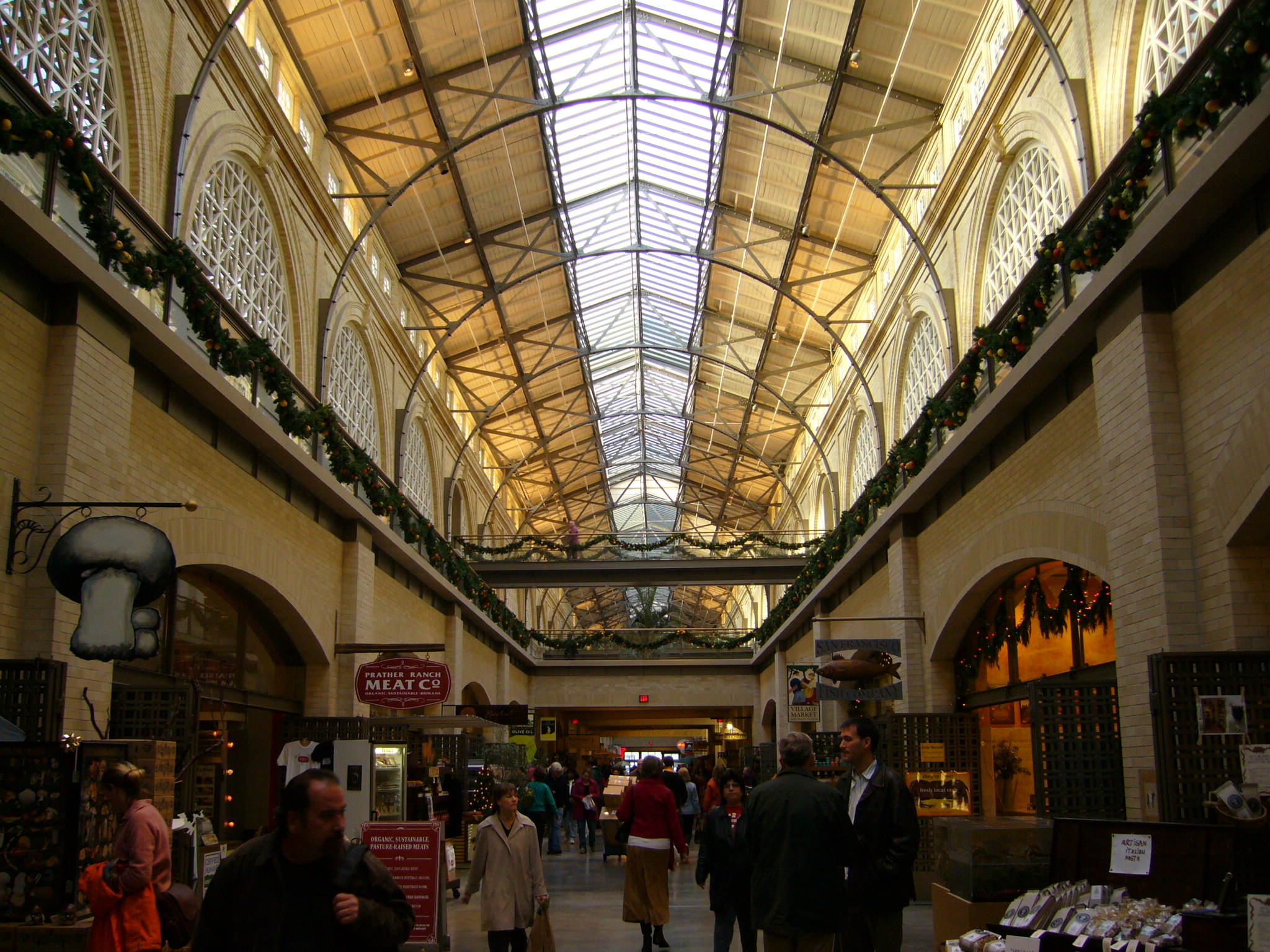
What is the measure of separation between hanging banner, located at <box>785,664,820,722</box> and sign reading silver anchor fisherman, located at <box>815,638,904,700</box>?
3.30m

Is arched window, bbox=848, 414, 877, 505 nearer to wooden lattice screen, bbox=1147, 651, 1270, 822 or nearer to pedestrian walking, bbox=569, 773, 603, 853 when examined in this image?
→ pedestrian walking, bbox=569, 773, 603, 853

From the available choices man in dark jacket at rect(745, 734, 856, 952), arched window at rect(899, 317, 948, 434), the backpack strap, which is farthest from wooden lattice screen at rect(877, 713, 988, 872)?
the backpack strap

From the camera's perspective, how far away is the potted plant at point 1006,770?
15820mm

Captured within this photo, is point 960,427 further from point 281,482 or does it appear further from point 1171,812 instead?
point 281,482

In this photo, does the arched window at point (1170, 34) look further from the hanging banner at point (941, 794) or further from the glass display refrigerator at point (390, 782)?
the glass display refrigerator at point (390, 782)

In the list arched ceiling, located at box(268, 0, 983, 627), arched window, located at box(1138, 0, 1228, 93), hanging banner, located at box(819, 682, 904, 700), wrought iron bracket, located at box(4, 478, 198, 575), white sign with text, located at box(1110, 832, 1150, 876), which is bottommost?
white sign with text, located at box(1110, 832, 1150, 876)

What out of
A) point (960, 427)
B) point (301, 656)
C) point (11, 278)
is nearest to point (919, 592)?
point (960, 427)

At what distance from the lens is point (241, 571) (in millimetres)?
13719

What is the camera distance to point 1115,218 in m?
10.0

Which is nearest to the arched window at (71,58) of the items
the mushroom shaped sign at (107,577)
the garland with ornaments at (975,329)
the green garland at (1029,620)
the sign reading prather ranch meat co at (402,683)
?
the garland with ornaments at (975,329)

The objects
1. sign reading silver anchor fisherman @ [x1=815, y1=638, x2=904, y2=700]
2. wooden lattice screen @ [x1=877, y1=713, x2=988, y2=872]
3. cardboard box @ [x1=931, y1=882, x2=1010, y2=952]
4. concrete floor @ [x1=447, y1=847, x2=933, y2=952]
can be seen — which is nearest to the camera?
cardboard box @ [x1=931, y1=882, x2=1010, y2=952]

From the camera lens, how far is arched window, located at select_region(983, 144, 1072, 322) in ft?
47.5

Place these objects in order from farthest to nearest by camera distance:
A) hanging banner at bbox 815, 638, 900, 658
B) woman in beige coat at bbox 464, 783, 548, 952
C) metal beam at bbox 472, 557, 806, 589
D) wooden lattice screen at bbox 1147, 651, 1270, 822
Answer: metal beam at bbox 472, 557, 806, 589, hanging banner at bbox 815, 638, 900, 658, wooden lattice screen at bbox 1147, 651, 1270, 822, woman in beige coat at bbox 464, 783, 548, 952

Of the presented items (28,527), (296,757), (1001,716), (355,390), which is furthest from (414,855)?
(355,390)
